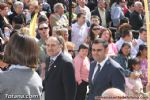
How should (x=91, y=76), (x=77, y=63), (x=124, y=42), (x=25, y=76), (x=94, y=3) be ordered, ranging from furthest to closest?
(x=94, y=3), (x=124, y=42), (x=77, y=63), (x=91, y=76), (x=25, y=76)

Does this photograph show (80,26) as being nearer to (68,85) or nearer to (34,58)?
(68,85)

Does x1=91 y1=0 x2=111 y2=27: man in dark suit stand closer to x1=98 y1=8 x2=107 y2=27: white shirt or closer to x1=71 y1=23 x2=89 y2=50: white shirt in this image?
x1=98 y1=8 x2=107 y2=27: white shirt

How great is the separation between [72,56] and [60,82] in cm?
318

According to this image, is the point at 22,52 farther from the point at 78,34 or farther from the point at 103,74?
the point at 78,34

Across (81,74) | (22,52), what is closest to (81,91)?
(81,74)

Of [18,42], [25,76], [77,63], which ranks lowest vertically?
[77,63]

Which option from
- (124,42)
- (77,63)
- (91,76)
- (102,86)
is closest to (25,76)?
(102,86)

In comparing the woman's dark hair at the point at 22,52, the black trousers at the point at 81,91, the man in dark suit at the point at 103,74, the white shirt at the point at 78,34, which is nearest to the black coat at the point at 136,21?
the white shirt at the point at 78,34

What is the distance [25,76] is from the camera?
432cm

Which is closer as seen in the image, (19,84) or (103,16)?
(19,84)

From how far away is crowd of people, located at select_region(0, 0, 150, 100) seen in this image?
4.31 metres

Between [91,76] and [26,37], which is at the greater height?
[26,37]

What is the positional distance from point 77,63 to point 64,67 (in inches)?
102

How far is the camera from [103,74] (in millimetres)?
6109
